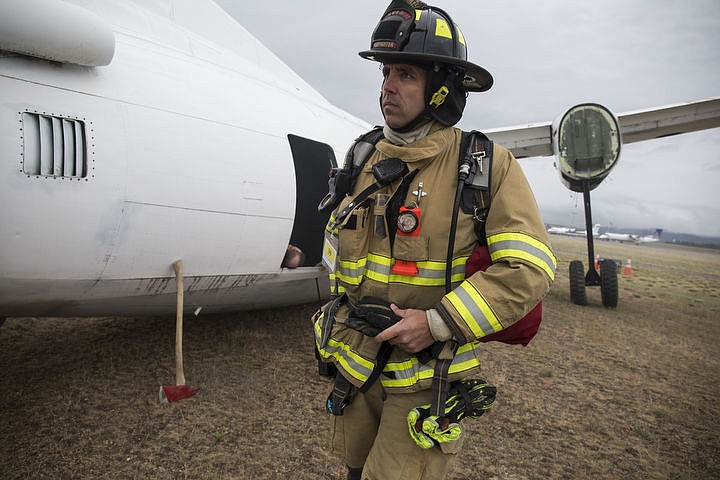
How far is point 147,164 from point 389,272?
2.26 meters

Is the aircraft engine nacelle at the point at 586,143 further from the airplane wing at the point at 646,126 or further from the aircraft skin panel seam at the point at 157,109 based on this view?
the aircraft skin panel seam at the point at 157,109

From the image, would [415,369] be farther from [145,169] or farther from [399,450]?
[145,169]

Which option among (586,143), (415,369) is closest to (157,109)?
(415,369)

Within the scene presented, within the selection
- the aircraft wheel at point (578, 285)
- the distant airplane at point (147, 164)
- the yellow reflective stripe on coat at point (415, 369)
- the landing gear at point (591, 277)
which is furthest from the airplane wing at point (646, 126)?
the yellow reflective stripe on coat at point (415, 369)

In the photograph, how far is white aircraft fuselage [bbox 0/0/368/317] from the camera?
2746 mm

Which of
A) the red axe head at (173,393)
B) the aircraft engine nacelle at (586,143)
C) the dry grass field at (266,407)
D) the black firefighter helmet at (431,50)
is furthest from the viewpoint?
the aircraft engine nacelle at (586,143)

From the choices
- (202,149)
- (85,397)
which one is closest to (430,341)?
(202,149)

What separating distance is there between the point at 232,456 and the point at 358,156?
2.40 meters

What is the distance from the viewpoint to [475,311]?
63.2 inches

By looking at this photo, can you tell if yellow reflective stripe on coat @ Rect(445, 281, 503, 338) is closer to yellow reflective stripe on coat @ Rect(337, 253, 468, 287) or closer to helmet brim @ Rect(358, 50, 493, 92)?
yellow reflective stripe on coat @ Rect(337, 253, 468, 287)

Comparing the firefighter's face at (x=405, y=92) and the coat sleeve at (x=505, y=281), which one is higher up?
the firefighter's face at (x=405, y=92)

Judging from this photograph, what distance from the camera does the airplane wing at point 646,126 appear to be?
831cm

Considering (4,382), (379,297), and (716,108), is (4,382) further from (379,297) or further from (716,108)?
(716,108)

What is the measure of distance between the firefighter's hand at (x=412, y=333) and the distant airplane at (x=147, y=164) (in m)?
2.38
